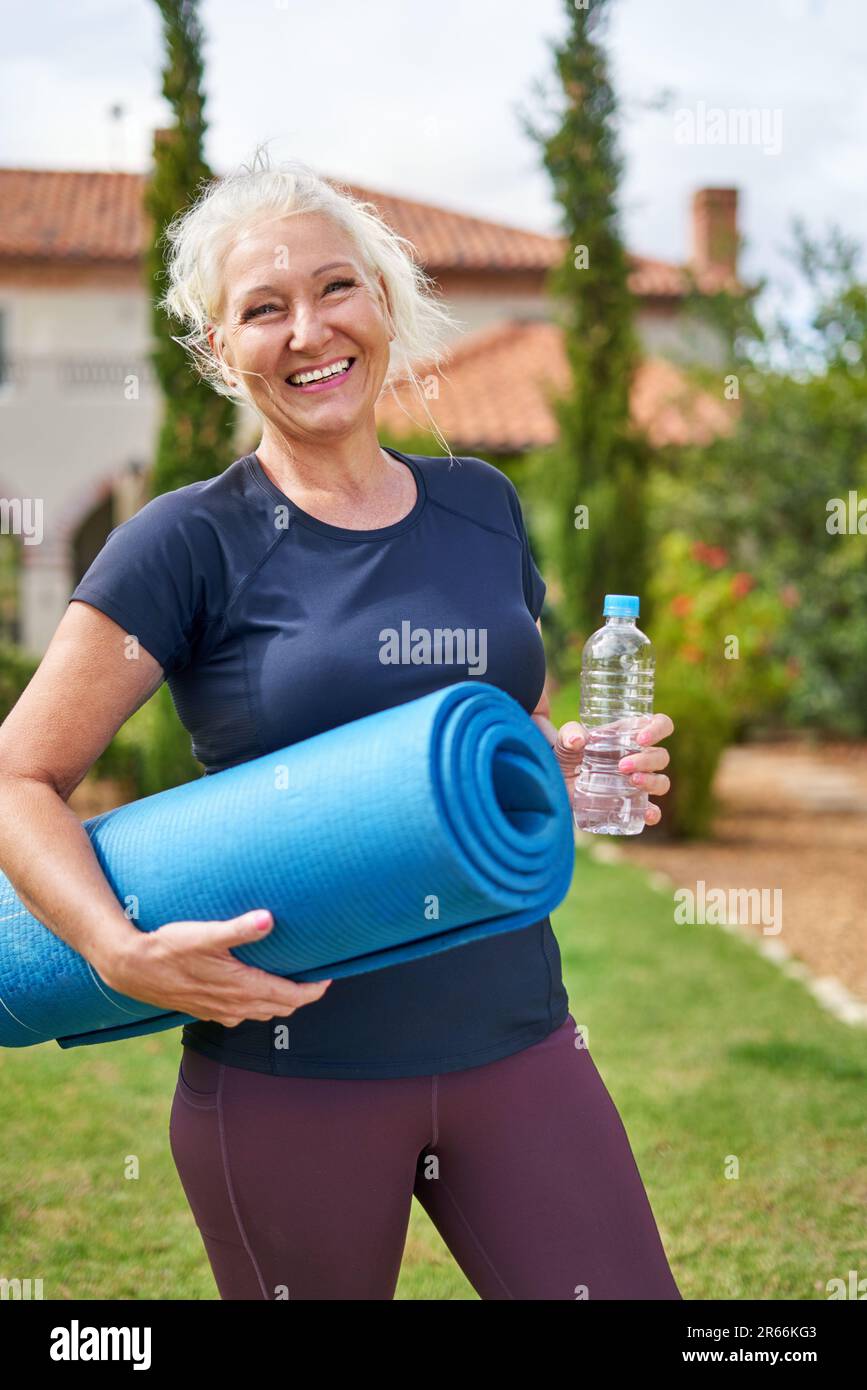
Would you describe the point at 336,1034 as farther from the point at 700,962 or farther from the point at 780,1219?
the point at 700,962

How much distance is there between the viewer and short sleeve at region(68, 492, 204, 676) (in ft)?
5.99

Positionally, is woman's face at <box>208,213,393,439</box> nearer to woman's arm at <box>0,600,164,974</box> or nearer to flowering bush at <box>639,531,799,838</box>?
woman's arm at <box>0,600,164,974</box>

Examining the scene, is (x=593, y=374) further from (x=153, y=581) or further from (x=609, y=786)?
(x=153, y=581)

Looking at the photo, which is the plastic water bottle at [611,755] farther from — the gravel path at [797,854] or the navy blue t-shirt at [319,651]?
the gravel path at [797,854]

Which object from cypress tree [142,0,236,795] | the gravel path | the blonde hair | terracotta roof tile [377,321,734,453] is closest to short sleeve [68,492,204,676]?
the blonde hair

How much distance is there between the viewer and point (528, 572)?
7.61ft

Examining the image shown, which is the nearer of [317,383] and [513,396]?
[317,383]

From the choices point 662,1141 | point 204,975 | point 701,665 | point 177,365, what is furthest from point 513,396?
point 204,975

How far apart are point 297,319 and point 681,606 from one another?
13.2 m
